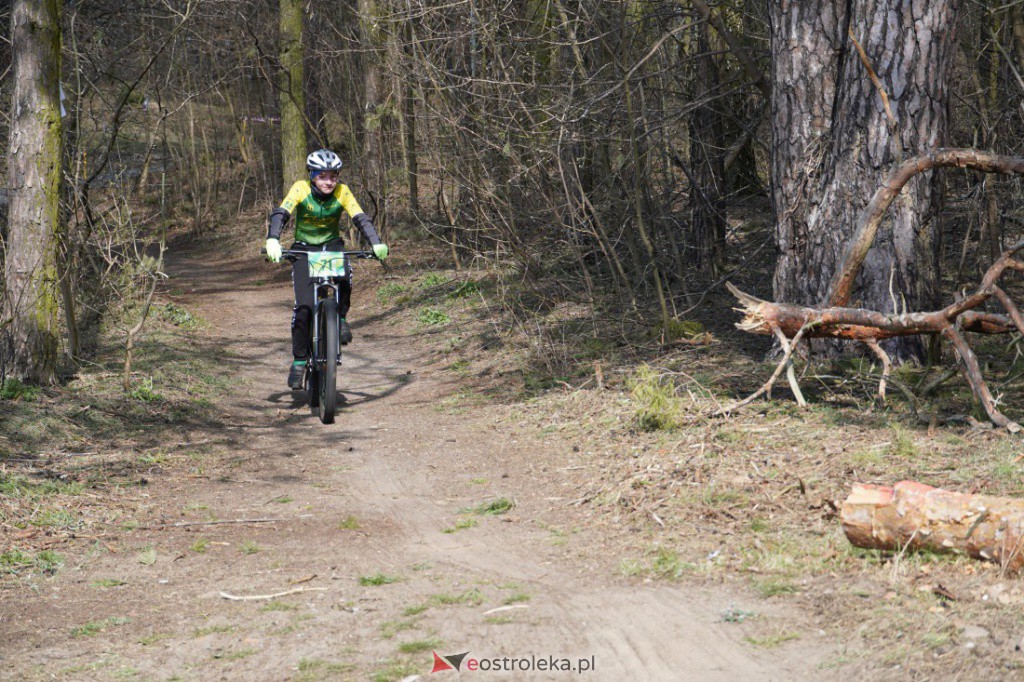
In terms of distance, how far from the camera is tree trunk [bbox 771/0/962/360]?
7984 mm

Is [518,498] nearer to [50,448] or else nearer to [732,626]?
[732,626]

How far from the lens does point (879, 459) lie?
6012 mm

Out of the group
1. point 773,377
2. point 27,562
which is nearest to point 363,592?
point 27,562

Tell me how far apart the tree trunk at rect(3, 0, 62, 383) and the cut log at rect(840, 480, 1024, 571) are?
732cm

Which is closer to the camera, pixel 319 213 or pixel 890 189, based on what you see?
pixel 890 189

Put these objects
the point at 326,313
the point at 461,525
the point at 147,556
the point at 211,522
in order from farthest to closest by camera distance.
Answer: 1. the point at 326,313
2. the point at 211,522
3. the point at 461,525
4. the point at 147,556

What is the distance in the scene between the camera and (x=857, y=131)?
817cm

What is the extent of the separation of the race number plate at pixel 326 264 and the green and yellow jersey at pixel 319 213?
0.28 metres

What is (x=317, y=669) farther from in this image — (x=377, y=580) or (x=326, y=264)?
(x=326, y=264)

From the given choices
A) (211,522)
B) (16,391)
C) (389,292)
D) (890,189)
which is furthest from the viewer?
(389,292)

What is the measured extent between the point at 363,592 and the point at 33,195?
19.8 feet

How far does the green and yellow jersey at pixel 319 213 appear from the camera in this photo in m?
9.00

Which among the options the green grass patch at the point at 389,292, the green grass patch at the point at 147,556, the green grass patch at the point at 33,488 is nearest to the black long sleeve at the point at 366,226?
the green grass patch at the point at 33,488

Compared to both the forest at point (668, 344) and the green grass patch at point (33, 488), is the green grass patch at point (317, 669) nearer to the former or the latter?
the forest at point (668, 344)
